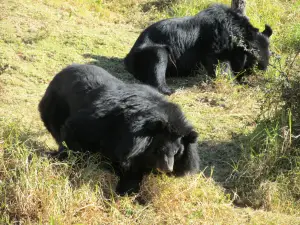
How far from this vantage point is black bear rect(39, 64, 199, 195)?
15.7 feet

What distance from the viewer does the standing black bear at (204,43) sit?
29.6ft

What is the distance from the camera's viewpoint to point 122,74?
356 inches

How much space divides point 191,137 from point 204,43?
470 cm

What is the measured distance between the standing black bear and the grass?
320 mm

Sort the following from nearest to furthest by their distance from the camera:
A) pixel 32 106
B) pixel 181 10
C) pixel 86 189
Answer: pixel 86 189
pixel 32 106
pixel 181 10

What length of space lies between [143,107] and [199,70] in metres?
4.49

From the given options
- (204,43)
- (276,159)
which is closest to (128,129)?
(276,159)

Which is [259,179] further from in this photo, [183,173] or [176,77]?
[176,77]

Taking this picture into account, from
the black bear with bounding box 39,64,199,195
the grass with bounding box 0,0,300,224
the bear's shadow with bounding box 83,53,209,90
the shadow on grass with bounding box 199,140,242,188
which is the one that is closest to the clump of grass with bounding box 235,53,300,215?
the grass with bounding box 0,0,300,224

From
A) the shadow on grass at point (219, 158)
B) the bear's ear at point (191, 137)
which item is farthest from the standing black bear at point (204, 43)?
the bear's ear at point (191, 137)

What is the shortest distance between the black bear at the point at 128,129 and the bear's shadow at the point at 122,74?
133 inches

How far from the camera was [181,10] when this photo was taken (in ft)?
39.2

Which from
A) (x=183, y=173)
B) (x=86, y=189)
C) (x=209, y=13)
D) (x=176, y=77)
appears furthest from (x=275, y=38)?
(x=86, y=189)

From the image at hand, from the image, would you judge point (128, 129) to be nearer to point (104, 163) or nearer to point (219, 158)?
point (104, 163)
